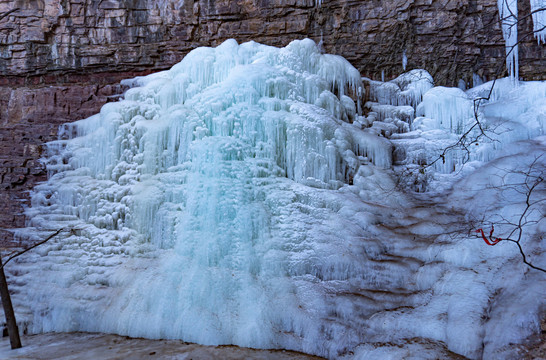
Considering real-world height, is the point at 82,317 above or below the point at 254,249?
below

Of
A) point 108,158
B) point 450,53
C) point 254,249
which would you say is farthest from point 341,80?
point 108,158

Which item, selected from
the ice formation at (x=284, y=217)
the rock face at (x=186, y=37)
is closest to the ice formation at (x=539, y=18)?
the rock face at (x=186, y=37)

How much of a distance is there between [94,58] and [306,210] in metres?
7.01

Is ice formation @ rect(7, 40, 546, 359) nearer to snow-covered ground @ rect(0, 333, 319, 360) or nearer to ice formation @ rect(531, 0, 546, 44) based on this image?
snow-covered ground @ rect(0, 333, 319, 360)

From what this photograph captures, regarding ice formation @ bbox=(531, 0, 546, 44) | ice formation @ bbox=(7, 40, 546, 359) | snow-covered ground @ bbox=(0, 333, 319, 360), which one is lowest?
snow-covered ground @ bbox=(0, 333, 319, 360)

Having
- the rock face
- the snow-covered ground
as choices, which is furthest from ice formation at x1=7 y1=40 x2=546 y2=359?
the rock face

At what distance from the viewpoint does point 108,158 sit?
708 centimetres

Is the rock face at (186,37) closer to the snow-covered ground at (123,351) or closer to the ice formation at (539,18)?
the ice formation at (539,18)

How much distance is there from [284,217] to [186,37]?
19.2 feet

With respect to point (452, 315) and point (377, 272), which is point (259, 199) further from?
point (452, 315)

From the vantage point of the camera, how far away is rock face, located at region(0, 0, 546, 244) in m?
8.83

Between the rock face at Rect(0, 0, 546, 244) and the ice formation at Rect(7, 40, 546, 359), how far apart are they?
3.99 ft

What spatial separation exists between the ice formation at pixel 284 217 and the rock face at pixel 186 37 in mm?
1217

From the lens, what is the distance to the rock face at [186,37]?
8.83 metres
